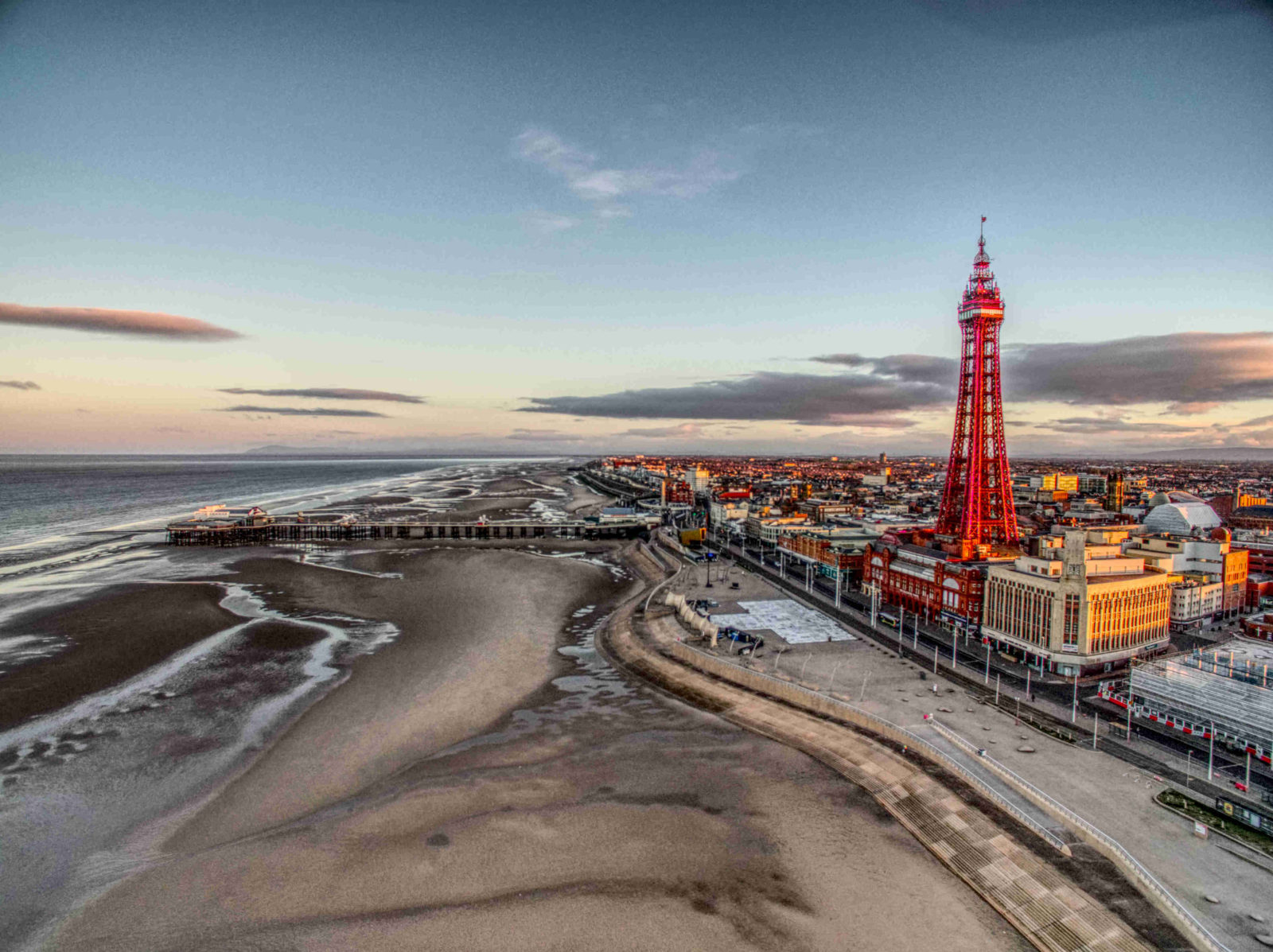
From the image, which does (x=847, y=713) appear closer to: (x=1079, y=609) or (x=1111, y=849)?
(x=1111, y=849)

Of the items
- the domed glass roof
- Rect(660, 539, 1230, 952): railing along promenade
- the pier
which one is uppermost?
the domed glass roof

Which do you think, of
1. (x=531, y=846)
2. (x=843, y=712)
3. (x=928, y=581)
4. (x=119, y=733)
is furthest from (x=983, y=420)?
(x=119, y=733)

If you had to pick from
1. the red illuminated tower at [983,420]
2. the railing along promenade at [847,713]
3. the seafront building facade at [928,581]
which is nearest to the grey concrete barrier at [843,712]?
the railing along promenade at [847,713]

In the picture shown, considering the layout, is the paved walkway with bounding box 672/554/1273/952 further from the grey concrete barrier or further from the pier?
the pier

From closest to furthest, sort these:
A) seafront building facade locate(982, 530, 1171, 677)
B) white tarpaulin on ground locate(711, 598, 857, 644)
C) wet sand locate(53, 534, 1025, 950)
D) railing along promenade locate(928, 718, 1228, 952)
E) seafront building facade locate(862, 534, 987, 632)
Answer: railing along promenade locate(928, 718, 1228, 952) < wet sand locate(53, 534, 1025, 950) < seafront building facade locate(982, 530, 1171, 677) < white tarpaulin on ground locate(711, 598, 857, 644) < seafront building facade locate(862, 534, 987, 632)

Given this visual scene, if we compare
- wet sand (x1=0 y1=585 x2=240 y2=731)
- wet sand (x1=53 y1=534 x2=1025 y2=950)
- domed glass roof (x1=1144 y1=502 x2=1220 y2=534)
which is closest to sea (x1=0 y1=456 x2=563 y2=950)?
wet sand (x1=0 y1=585 x2=240 y2=731)

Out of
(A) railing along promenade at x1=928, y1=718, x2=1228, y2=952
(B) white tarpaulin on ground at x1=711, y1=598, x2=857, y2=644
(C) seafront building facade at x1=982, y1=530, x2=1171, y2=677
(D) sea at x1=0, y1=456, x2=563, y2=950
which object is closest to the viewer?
(A) railing along promenade at x1=928, y1=718, x2=1228, y2=952
